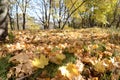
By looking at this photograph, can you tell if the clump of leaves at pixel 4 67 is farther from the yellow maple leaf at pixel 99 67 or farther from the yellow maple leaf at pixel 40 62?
the yellow maple leaf at pixel 99 67

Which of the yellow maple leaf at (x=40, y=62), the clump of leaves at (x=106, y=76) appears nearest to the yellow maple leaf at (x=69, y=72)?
the yellow maple leaf at (x=40, y=62)

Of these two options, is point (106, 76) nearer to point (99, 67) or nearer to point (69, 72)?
point (99, 67)

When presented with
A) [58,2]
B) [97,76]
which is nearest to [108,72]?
[97,76]

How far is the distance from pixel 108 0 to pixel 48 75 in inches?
932

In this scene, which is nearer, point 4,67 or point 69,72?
point 69,72

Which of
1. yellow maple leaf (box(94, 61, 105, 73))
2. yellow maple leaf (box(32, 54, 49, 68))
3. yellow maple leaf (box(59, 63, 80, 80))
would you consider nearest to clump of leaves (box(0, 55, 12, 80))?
yellow maple leaf (box(32, 54, 49, 68))

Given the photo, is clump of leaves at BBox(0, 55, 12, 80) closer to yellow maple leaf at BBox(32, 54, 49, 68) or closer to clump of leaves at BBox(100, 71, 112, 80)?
yellow maple leaf at BBox(32, 54, 49, 68)

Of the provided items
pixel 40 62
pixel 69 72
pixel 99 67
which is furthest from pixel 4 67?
pixel 99 67

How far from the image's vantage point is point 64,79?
80.1 inches

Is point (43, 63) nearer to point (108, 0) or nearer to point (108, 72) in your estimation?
point (108, 72)

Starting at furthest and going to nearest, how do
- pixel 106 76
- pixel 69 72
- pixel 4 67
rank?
pixel 106 76 → pixel 4 67 → pixel 69 72

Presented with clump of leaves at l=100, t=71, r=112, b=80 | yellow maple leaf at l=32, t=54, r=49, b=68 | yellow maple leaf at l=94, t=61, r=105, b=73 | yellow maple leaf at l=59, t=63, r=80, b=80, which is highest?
yellow maple leaf at l=32, t=54, r=49, b=68

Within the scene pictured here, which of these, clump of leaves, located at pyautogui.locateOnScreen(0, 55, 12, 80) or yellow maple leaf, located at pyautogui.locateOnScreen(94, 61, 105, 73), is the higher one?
Result: clump of leaves, located at pyautogui.locateOnScreen(0, 55, 12, 80)

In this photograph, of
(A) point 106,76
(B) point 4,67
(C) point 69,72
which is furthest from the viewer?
(A) point 106,76
